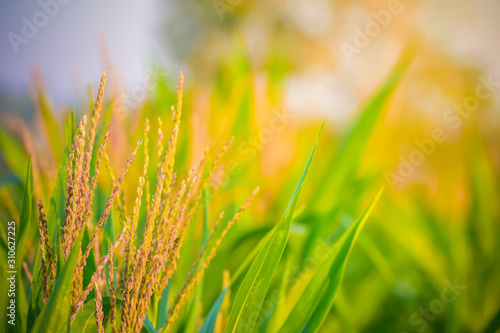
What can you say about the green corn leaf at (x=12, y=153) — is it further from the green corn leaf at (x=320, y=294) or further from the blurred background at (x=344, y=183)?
the green corn leaf at (x=320, y=294)

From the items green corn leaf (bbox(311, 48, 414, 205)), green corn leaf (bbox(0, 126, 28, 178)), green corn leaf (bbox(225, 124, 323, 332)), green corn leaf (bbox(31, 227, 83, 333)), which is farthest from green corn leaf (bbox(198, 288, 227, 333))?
green corn leaf (bbox(0, 126, 28, 178))

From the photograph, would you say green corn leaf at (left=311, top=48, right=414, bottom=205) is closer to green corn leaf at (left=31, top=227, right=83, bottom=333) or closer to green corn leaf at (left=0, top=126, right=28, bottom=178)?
green corn leaf at (left=31, top=227, right=83, bottom=333)

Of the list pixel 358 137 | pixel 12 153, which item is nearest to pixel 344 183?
pixel 358 137

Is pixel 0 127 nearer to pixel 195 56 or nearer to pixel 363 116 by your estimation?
pixel 363 116

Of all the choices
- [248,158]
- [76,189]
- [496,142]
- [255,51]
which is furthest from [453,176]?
[255,51]

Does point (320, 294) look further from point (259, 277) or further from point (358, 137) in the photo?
point (358, 137)
